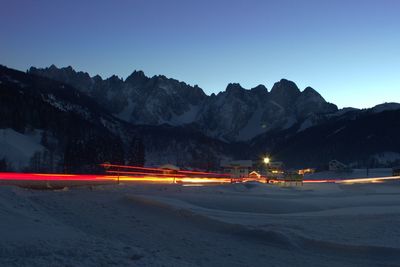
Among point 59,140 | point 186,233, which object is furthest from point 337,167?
point 186,233

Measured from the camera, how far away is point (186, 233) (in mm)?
19156

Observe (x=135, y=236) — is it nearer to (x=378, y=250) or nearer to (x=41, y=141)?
(x=378, y=250)

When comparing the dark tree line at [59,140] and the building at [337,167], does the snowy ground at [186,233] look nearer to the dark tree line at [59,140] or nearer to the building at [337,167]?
the dark tree line at [59,140]

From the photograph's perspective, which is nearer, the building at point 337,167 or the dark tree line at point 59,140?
the dark tree line at point 59,140

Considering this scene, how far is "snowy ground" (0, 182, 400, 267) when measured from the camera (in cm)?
1224

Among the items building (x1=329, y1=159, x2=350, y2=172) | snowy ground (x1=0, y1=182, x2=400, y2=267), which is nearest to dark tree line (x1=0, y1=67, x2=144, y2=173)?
building (x1=329, y1=159, x2=350, y2=172)

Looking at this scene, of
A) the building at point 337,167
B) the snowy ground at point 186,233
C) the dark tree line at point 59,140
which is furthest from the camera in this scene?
the building at point 337,167

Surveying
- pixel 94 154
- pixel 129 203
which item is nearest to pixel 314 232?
pixel 129 203

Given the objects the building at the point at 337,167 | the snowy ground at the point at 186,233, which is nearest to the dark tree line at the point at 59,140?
the building at the point at 337,167

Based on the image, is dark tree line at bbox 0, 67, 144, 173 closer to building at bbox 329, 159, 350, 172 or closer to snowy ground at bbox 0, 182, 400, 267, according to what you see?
building at bbox 329, 159, 350, 172

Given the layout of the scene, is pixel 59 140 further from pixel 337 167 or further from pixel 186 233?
pixel 186 233

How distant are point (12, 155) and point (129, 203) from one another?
114490 mm

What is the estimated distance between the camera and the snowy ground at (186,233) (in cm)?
1224

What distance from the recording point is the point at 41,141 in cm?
16175
